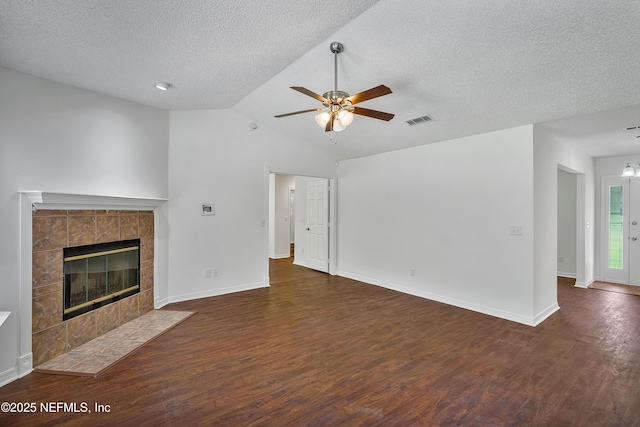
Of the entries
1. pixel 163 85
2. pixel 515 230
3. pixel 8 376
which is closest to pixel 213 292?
pixel 8 376

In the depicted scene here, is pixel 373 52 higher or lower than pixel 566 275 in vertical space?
higher

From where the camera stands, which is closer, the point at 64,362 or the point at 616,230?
the point at 64,362

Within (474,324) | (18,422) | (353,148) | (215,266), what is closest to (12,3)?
(18,422)

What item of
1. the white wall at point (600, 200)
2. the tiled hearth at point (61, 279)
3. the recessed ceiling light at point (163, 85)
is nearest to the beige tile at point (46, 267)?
the tiled hearth at point (61, 279)

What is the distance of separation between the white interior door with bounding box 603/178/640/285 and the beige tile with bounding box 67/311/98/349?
27.3 feet

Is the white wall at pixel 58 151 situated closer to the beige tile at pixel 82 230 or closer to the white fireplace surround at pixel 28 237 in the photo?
the white fireplace surround at pixel 28 237

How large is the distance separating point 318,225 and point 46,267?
4794 mm

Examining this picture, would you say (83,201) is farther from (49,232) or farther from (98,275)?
(98,275)

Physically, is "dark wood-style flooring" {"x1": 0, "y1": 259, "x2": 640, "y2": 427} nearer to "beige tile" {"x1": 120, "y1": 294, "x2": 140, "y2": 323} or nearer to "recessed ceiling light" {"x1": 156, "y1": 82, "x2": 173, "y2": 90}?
"beige tile" {"x1": 120, "y1": 294, "x2": 140, "y2": 323}

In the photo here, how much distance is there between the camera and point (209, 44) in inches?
106

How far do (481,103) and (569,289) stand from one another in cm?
410

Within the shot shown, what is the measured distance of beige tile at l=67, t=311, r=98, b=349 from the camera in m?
2.96

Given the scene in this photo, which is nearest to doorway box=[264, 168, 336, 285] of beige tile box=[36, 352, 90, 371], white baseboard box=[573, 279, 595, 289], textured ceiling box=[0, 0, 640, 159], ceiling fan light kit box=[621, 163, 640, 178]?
textured ceiling box=[0, 0, 640, 159]

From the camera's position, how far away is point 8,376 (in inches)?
96.0
